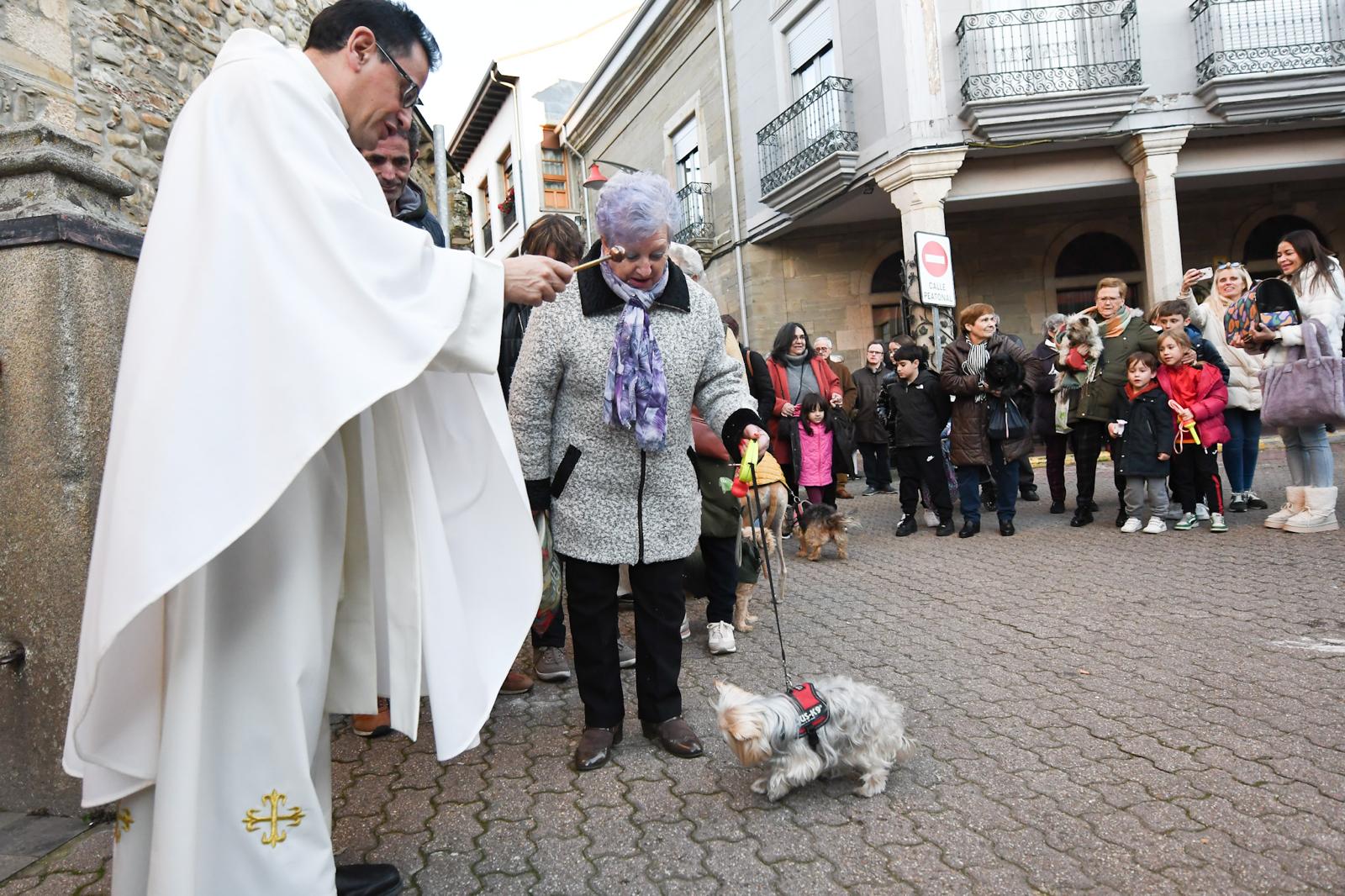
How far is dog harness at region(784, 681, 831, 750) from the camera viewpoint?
291 cm

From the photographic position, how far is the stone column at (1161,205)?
14.1 meters

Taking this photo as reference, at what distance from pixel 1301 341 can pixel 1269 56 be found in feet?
34.4

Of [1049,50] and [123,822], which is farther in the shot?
[1049,50]

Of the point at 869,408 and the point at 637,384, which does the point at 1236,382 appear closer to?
the point at 869,408

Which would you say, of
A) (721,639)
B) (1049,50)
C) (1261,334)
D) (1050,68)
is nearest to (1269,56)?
(1049,50)

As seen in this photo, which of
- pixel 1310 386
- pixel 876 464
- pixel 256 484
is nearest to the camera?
pixel 256 484

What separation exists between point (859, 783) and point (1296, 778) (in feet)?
4.35

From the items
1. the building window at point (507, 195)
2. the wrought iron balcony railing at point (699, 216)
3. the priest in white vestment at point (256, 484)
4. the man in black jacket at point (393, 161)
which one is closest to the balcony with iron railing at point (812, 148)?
the wrought iron balcony railing at point (699, 216)

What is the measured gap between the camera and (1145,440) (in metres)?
7.02

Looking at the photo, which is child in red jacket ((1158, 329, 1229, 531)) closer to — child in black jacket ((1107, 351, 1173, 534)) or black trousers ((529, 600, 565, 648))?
child in black jacket ((1107, 351, 1173, 534))

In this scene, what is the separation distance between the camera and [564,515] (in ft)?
10.9

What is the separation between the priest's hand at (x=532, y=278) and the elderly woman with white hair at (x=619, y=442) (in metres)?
0.84

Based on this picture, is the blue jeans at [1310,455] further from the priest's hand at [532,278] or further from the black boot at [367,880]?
the black boot at [367,880]

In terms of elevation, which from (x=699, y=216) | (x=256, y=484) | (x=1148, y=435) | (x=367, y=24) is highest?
(x=699, y=216)
